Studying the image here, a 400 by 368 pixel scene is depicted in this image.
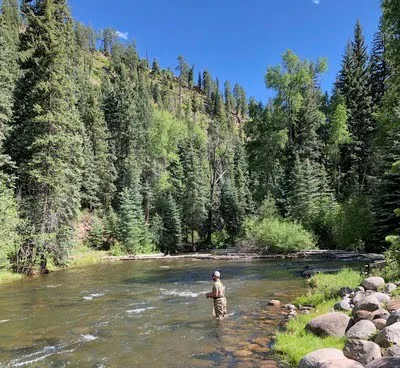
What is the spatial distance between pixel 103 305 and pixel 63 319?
7.58 feet

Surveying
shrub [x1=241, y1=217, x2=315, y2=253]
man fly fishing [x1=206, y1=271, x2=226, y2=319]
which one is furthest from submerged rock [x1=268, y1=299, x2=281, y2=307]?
shrub [x1=241, y1=217, x2=315, y2=253]

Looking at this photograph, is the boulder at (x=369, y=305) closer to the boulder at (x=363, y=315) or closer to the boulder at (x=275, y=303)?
the boulder at (x=363, y=315)

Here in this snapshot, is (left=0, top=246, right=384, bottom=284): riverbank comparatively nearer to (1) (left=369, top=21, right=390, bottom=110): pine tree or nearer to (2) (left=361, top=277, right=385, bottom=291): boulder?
(2) (left=361, top=277, right=385, bottom=291): boulder

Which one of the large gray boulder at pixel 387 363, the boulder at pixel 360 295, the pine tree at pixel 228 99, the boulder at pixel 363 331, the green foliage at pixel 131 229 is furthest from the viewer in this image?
the pine tree at pixel 228 99

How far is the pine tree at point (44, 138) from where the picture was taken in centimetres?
2473

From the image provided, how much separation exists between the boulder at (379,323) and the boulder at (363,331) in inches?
11.5

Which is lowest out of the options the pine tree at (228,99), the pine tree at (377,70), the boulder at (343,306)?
the boulder at (343,306)

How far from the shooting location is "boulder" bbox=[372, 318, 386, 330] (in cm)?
855

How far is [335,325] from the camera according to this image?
928 centimetres

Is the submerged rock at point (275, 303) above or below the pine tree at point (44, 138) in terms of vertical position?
below

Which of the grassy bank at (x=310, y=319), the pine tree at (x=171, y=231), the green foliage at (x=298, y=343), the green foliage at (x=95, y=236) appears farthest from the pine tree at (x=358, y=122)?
the green foliage at (x=298, y=343)

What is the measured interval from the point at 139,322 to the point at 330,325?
20.4 feet

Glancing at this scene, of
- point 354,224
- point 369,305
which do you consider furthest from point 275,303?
point 354,224

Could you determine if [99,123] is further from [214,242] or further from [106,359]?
[106,359]
